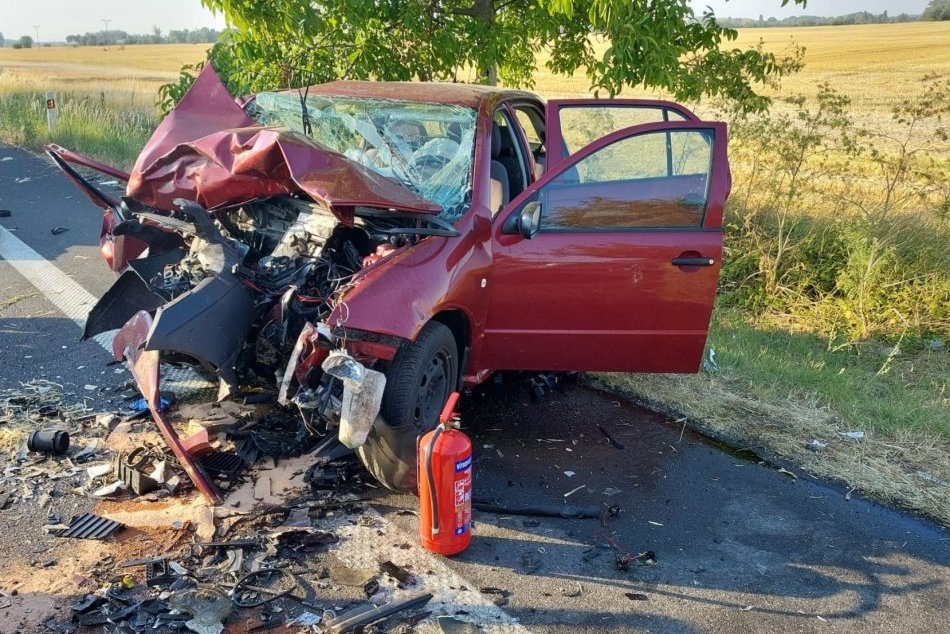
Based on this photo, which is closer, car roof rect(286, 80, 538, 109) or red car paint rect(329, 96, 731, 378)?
red car paint rect(329, 96, 731, 378)

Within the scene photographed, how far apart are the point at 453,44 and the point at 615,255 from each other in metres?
4.33

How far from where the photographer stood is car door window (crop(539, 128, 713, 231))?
4.62m

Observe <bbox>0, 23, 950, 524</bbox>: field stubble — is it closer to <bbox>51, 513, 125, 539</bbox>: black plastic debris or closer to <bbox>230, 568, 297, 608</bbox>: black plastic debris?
<bbox>230, 568, 297, 608</bbox>: black plastic debris

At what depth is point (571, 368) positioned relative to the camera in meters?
4.85

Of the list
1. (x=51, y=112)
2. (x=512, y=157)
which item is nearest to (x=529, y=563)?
(x=512, y=157)

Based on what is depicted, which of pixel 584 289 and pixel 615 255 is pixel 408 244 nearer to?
pixel 584 289

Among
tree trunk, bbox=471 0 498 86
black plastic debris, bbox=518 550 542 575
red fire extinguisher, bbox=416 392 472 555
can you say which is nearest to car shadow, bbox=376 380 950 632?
black plastic debris, bbox=518 550 542 575

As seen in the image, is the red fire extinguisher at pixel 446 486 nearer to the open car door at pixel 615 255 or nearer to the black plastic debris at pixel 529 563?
the black plastic debris at pixel 529 563

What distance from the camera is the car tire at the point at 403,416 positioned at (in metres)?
3.96

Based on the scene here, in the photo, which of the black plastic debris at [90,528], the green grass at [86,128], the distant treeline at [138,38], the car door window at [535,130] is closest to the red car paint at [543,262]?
the car door window at [535,130]

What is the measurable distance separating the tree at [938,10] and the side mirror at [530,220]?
57.3m

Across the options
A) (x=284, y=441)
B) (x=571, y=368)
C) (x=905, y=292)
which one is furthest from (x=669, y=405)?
(x=905, y=292)

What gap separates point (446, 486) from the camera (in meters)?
3.59

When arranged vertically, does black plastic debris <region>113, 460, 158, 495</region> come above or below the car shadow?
above
